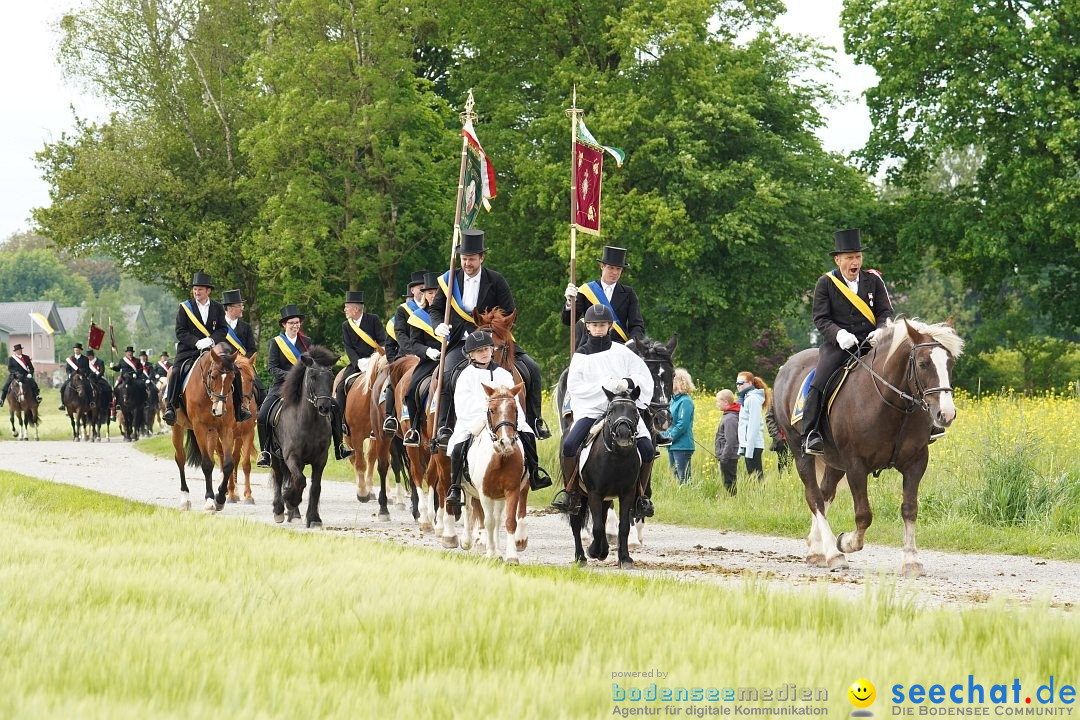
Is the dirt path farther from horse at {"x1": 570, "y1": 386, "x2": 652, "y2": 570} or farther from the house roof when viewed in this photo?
the house roof

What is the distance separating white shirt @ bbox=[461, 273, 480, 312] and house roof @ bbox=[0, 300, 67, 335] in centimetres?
13409

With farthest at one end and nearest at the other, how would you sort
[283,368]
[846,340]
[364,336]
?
[364,336] → [283,368] → [846,340]

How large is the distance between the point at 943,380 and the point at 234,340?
11241 millimetres

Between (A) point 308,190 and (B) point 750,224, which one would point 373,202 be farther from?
(B) point 750,224

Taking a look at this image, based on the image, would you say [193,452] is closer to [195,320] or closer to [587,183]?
[195,320]

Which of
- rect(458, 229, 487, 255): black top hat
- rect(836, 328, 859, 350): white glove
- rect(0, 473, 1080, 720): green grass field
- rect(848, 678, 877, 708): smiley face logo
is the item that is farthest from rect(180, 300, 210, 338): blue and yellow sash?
rect(848, 678, 877, 708): smiley face logo

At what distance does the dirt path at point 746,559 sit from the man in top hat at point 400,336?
1.35 metres

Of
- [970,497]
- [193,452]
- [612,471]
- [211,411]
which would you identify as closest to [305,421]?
[211,411]

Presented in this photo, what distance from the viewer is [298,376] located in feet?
55.6

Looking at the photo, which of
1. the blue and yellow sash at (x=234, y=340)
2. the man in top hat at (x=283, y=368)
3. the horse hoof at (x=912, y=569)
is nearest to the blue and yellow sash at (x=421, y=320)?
the man in top hat at (x=283, y=368)

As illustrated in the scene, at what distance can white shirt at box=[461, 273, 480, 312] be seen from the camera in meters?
14.7

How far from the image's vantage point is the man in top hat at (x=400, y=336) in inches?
631

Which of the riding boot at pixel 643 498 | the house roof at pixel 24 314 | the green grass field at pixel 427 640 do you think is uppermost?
the house roof at pixel 24 314

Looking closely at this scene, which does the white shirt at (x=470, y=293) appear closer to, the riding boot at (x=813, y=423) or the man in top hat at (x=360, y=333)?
the riding boot at (x=813, y=423)
